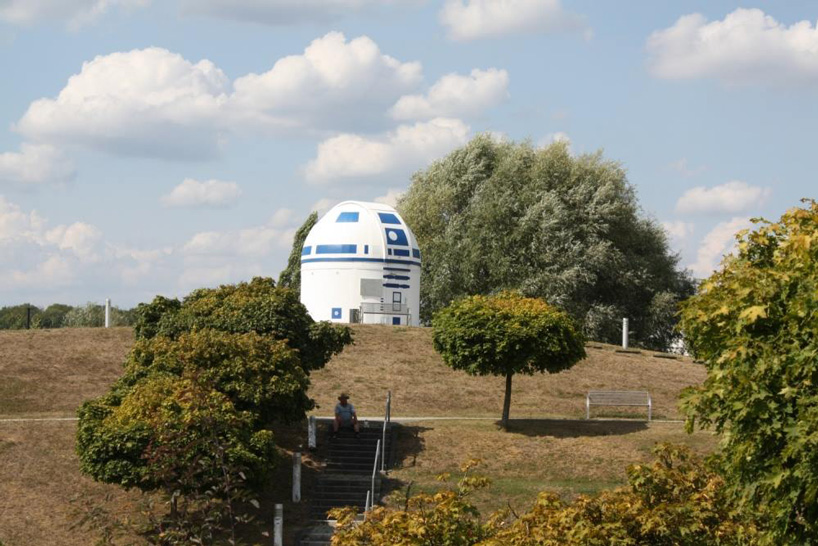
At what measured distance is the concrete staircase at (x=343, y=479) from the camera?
3088 cm

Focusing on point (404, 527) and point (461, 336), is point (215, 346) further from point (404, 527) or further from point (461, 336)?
point (404, 527)

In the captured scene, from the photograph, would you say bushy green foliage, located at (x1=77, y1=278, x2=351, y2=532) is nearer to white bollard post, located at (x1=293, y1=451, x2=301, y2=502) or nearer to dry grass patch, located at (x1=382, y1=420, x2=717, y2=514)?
white bollard post, located at (x1=293, y1=451, x2=301, y2=502)

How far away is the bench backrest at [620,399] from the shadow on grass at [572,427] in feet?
4.03

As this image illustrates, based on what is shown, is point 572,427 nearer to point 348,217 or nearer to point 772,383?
point 772,383

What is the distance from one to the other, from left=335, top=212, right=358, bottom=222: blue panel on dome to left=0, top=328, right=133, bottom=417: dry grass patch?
13.8 m

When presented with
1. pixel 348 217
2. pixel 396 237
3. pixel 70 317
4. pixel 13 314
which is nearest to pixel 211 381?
pixel 396 237

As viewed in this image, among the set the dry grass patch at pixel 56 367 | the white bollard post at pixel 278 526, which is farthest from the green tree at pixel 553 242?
the white bollard post at pixel 278 526

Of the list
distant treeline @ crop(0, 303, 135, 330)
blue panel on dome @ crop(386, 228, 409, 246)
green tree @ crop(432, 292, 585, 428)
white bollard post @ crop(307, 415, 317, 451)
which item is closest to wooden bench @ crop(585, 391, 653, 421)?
green tree @ crop(432, 292, 585, 428)

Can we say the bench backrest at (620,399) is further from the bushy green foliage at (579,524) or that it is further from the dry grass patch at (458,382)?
the bushy green foliage at (579,524)

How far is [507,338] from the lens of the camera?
121 ft

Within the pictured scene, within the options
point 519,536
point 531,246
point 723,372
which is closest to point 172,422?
point 519,536

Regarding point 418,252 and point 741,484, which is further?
point 418,252

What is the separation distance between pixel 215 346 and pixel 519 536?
61.3ft

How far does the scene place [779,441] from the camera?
1473cm
